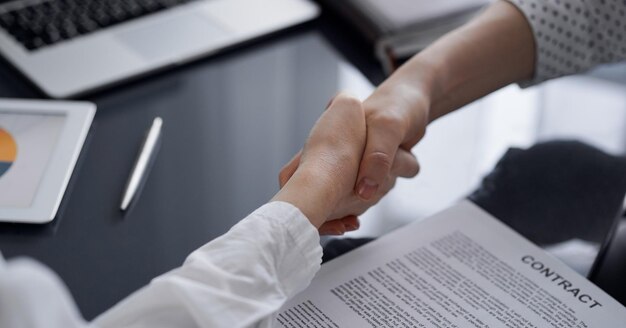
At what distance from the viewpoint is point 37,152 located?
88 cm

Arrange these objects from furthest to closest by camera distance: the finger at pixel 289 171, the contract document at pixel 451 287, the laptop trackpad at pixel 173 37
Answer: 1. the laptop trackpad at pixel 173 37
2. the finger at pixel 289 171
3. the contract document at pixel 451 287

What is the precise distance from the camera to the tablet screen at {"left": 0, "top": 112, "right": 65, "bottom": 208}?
32.7 inches

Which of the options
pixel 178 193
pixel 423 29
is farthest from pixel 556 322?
pixel 423 29

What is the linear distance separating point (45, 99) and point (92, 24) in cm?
15

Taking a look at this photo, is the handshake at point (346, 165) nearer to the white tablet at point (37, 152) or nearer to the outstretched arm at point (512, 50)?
the outstretched arm at point (512, 50)

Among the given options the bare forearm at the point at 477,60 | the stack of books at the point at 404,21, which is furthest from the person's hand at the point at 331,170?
the stack of books at the point at 404,21

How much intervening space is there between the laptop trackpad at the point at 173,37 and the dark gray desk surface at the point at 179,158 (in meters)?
0.02

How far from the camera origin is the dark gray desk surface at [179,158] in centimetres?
80

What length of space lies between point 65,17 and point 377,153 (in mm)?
494

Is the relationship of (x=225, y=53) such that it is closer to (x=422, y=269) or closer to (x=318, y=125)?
(x=318, y=125)

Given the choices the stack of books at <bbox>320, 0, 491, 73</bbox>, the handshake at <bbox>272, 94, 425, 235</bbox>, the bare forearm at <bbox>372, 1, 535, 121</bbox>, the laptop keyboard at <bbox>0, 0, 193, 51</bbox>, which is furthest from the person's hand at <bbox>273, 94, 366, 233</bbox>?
the laptop keyboard at <bbox>0, 0, 193, 51</bbox>

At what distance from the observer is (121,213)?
0.85m

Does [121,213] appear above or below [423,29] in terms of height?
below

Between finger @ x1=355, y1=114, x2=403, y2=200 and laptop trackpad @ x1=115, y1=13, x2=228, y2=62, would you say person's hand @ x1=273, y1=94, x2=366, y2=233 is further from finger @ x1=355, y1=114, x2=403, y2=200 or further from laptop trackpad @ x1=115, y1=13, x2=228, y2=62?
laptop trackpad @ x1=115, y1=13, x2=228, y2=62
